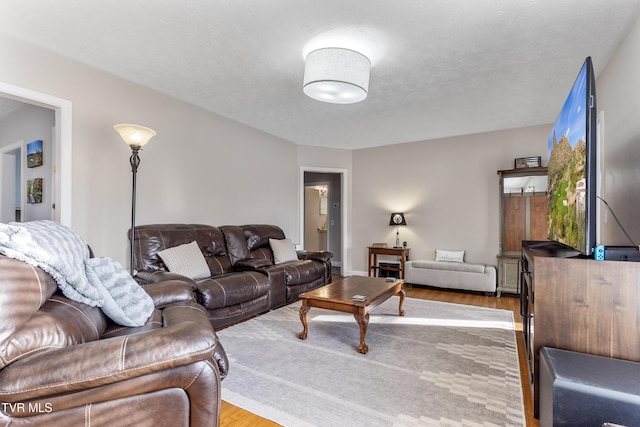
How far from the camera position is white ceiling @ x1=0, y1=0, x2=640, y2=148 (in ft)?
6.84

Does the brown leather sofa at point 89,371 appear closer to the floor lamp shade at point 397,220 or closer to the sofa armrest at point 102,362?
the sofa armrest at point 102,362

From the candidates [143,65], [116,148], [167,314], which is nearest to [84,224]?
[116,148]

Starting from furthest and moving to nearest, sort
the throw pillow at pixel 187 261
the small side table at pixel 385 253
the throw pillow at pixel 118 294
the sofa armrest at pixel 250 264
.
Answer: the small side table at pixel 385 253
the sofa armrest at pixel 250 264
the throw pillow at pixel 187 261
the throw pillow at pixel 118 294

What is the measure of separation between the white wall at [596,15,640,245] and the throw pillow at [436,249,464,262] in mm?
2399

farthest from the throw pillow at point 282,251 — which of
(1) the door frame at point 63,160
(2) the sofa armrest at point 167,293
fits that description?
(1) the door frame at point 63,160

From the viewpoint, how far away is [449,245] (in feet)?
17.7

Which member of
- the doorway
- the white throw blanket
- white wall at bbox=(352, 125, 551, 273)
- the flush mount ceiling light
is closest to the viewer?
the white throw blanket

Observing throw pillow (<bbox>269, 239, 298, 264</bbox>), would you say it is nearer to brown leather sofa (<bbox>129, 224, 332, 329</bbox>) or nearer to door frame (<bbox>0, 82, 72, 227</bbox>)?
brown leather sofa (<bbox>129, 224, 332, 329</bbox>)

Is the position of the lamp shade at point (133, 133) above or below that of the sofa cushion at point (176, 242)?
above

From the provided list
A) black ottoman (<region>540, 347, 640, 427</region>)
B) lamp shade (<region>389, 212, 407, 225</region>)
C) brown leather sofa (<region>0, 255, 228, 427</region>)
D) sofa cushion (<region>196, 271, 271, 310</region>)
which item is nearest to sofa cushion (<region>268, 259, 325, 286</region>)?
sofa cushion (<region>196, 271, 271, 310</region>)

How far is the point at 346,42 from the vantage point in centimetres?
247

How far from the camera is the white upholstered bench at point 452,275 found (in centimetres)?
465

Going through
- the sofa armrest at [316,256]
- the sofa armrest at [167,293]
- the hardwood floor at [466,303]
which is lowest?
the hardwood floor at [466,303]

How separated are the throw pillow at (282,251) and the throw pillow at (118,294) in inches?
103
